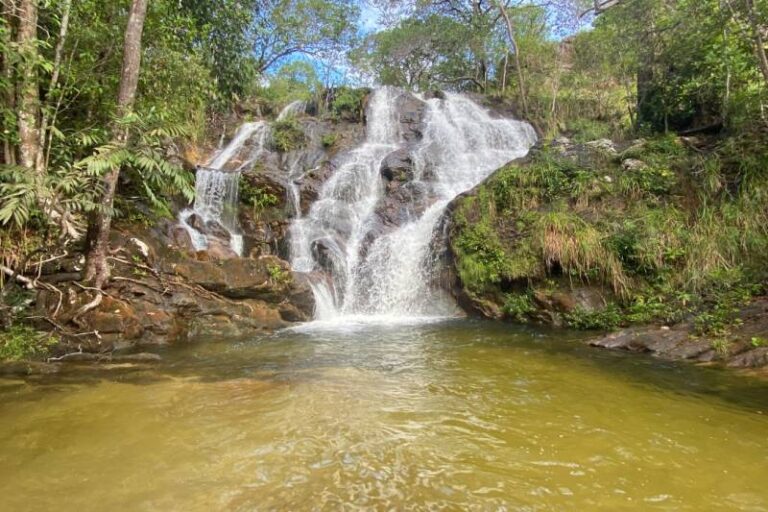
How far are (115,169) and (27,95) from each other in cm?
131


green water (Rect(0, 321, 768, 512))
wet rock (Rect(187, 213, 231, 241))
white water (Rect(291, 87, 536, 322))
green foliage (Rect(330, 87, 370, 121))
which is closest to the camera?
green water (Rect(0, 321, 768, 512))

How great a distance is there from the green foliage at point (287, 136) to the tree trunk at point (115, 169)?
9.78 m

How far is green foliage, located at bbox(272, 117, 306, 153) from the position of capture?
16.2 meters

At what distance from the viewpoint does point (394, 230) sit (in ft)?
37.5

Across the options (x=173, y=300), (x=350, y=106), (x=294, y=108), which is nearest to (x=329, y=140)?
(x=350, y=106)

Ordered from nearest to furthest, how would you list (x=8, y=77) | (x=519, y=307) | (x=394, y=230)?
(x=8, y=77), (x=519, y=307), (x=394, y=230)

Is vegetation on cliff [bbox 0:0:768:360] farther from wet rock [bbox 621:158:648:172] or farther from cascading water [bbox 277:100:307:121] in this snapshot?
cascading water [bbox 277:100:307:121]

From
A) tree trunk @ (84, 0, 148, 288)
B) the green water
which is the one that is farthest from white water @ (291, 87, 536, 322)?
the green water

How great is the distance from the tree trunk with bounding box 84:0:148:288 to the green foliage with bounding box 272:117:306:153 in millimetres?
9785

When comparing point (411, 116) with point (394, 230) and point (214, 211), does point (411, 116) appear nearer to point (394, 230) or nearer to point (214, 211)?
point (394, 230)

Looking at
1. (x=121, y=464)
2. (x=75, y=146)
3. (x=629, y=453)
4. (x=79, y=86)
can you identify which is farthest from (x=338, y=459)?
(x=79, y=86)

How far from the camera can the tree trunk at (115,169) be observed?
610 centimetres

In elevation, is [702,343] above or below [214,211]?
below

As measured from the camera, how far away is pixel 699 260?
724cm
